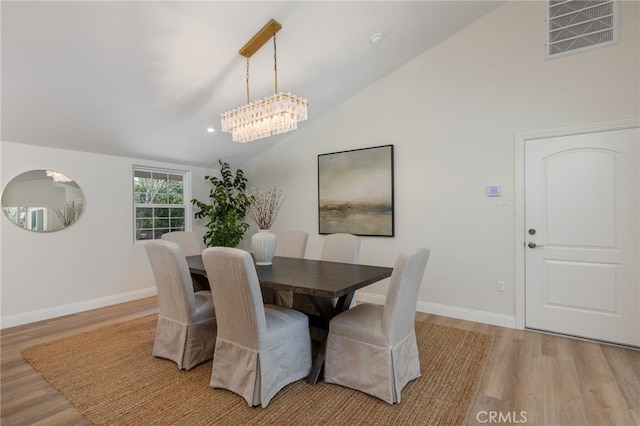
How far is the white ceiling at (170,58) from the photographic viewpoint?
2352mm

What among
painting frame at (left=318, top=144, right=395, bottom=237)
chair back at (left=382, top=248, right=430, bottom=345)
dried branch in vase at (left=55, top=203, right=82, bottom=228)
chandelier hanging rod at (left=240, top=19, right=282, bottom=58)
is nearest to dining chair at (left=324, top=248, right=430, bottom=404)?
chair back at (left=382, top=248, right=430, bottom=345)

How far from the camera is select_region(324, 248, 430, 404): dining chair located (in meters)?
1.95

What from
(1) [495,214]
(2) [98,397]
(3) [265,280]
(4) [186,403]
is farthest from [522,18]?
(2) [98,397]

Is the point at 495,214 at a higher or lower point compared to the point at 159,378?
higher

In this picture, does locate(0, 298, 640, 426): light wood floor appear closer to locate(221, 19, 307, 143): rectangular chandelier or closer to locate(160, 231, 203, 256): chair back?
locate(160, 231, 203, 256): chair back

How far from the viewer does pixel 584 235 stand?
2.95 m

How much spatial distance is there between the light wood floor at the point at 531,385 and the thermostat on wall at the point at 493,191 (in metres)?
1.40

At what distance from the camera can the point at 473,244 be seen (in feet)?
11.5

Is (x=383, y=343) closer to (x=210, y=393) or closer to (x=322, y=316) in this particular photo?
(x=322, y=316)

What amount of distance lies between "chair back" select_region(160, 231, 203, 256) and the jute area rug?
1.04 meters

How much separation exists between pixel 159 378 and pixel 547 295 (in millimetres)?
3558

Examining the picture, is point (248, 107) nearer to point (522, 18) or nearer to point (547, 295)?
point (522, 18)

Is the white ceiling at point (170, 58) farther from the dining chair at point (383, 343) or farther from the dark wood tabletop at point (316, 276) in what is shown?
the dining chair at point (383, 343)

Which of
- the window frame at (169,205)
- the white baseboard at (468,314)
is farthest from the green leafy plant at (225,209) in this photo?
the white baseboard at (468,314)
